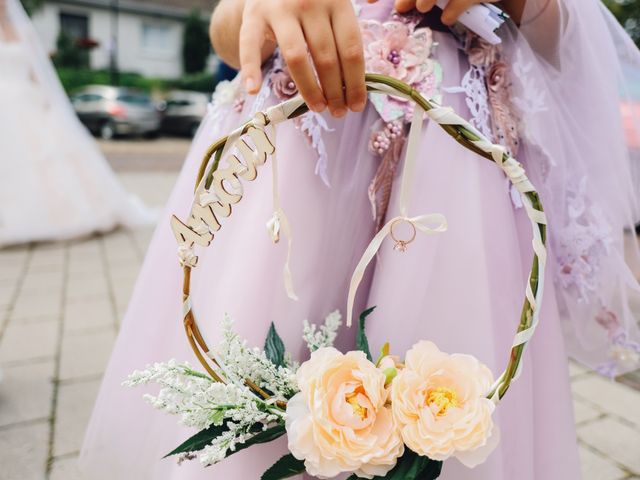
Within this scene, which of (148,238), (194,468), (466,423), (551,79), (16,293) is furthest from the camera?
(148,238)

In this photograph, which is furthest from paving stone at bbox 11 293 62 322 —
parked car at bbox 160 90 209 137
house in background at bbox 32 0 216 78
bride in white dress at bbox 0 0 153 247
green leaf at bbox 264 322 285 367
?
house in background at bbox 32 0 216 78

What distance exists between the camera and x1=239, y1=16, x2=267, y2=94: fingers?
23.5 inches

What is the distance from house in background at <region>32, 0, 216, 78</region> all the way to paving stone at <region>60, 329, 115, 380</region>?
15109 millimetres

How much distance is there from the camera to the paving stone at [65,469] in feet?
3.73

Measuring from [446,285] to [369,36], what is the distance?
0.36 metres

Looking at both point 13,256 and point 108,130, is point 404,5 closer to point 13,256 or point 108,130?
point 13,256

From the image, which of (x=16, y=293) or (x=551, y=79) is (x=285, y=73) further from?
(x=16, y=293)

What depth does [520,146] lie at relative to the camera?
0.80 meters

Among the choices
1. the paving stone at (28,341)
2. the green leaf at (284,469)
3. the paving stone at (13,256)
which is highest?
the green leaf at (284,469)

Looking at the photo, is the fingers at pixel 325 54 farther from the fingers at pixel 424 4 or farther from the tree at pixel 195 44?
the tree at pixel 195 44

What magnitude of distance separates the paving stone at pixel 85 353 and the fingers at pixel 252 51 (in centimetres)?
128

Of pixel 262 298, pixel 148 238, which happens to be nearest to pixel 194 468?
pixel 262 298

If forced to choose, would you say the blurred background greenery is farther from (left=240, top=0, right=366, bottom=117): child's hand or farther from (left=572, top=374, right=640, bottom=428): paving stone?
(left=240, top=0, right=366, bottom=117): child's hand

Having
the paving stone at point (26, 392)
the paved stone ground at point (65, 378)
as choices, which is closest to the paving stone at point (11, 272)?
the paved stone ground at point (65, 378)
